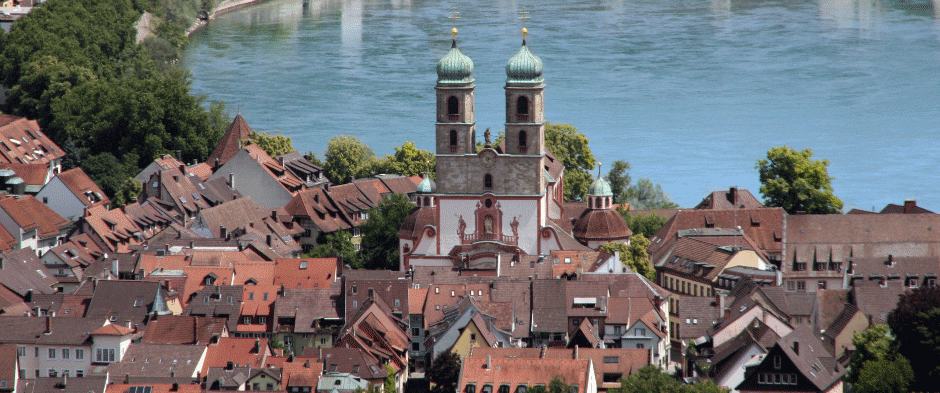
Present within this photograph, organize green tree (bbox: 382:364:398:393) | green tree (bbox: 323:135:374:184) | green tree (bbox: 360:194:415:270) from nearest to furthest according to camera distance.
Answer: green tree (bbox: 382:364:398:393)
green tree (bbox: 360:194:415:270)
green tree (bbox: 323:135:374:184)

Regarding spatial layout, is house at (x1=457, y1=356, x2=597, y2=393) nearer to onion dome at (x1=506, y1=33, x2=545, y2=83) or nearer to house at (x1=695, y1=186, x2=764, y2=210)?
onion dome at (x1=506, y1=33, x2=545, y2=83)

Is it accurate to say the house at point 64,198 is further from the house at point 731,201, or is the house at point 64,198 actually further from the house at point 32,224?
the house at point 731,201

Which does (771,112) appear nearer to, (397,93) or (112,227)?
(397,93)

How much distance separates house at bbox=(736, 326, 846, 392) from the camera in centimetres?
4159

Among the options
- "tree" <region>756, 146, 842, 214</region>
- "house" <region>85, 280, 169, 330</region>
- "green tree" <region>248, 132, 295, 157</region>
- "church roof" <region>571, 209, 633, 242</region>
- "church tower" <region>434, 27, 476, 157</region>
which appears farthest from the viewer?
"green tree" <region>248, 132, 295, 157</region>

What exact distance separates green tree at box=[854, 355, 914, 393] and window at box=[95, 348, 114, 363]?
18.1 metres

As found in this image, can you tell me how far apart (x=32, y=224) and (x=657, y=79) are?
51.0 meters

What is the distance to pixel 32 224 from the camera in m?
60.0

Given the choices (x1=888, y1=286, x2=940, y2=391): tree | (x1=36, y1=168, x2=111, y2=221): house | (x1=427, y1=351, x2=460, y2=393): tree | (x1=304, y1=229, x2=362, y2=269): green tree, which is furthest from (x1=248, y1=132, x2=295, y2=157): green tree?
(x1=888, y1=286, x2=940, y2=391): tree

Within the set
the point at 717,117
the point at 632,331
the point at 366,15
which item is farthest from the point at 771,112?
the point at 632,331

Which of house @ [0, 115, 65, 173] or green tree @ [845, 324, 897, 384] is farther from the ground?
house @ [0, 115, 65, 173]

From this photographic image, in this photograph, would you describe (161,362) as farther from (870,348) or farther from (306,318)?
(870,348)

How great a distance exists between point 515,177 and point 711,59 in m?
57.5

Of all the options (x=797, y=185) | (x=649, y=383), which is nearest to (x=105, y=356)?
(x=649, y=383)
